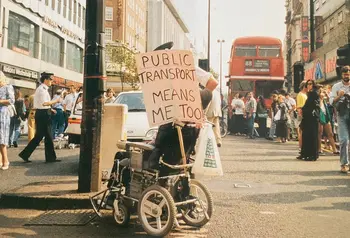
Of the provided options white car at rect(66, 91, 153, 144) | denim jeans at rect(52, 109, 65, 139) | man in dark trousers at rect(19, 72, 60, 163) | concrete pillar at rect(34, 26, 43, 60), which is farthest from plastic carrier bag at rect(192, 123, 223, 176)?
concrete pillar at rect(34, 26, 43, 60)

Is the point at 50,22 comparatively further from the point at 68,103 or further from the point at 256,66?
the point at 68,103

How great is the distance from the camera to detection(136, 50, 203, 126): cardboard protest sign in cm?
482

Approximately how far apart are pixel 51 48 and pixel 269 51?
21309 mm

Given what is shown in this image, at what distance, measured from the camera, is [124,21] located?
67.9 meters

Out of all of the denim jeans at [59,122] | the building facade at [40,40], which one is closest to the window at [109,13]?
the building facade at [40,40]

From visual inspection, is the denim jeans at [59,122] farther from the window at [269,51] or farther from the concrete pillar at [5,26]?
the concrete pillar at [5,26]

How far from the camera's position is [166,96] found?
485 cm

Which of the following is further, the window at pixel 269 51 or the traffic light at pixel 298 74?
the window at pixel 269 51

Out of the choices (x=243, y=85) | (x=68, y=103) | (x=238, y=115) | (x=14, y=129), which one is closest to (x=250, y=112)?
(x=238, y=115)

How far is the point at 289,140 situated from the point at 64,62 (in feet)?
90.3

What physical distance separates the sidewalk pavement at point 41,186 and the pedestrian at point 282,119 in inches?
341

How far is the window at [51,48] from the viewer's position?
117ft

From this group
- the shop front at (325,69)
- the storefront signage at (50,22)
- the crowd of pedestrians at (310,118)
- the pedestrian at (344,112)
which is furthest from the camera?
the storefront signage at (50,22)

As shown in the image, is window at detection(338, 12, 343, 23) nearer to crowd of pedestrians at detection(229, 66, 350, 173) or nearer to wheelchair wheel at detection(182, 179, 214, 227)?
crowd of pedestrians at detection(229, 66, 350, 173)
